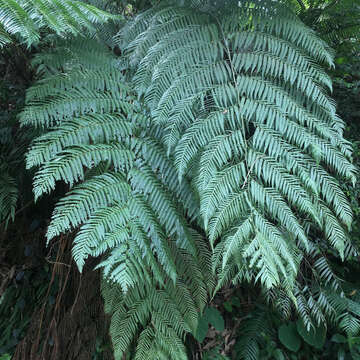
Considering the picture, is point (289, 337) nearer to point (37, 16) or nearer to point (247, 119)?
point (247, 119)

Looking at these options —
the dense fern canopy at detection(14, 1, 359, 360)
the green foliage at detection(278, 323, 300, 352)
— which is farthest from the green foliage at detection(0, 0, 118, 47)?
the green foliage at detection(278, 323, 300, 352)

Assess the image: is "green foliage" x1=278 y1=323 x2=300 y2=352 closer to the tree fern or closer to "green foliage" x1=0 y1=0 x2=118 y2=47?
the tree fern

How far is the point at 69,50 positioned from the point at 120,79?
28 centimetres

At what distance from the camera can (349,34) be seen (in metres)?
1.91

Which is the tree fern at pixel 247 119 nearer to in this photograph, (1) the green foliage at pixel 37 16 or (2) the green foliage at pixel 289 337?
(1) the green foliage at pixel 37 16

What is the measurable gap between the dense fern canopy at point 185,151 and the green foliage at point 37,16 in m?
0.26

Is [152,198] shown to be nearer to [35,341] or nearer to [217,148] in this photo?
[217,148]

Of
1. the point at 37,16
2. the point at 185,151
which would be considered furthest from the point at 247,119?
the point at 37,16

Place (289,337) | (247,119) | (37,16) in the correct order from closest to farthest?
(37,16), (247,119), (289,337)

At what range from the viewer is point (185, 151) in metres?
1.42

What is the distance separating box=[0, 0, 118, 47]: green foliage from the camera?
1.25 meters

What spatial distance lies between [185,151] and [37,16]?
2.55 feet

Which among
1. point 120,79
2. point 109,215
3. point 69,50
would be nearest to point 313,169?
point 109,215

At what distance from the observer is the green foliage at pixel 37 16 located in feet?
4.10
